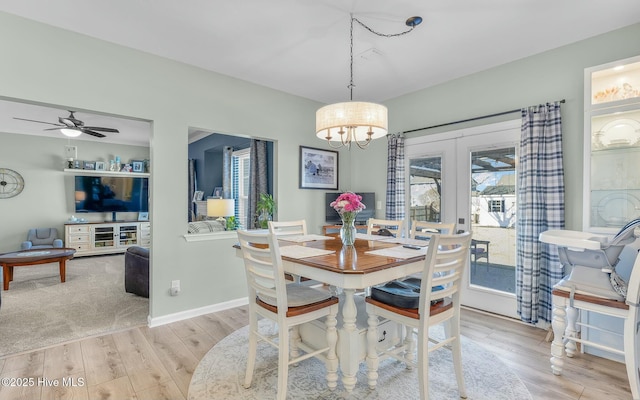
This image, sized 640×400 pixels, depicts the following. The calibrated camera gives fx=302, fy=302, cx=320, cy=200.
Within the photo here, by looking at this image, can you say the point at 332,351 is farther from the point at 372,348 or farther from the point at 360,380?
the point at 360,380

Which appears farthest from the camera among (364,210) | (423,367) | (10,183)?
(10,183)

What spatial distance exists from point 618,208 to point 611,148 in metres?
0.48

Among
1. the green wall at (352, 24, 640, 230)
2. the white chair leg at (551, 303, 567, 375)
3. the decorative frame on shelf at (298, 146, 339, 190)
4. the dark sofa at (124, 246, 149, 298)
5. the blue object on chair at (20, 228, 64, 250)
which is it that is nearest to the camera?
the white chair leg at (551, 303, 567, 375)

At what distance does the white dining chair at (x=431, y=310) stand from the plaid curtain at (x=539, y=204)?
1458 millimetres

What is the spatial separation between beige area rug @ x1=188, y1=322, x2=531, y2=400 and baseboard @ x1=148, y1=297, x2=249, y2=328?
0.87 meters

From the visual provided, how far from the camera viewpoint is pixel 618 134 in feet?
7.89

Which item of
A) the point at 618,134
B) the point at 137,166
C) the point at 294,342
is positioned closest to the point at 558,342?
the point at 618,134

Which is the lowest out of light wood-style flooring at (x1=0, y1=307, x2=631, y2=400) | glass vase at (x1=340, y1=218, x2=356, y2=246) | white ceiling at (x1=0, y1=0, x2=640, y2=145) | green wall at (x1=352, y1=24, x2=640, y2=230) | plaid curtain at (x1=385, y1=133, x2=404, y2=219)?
light wood-style flooring at (x1=0, y1=307, x2=631, y2=400)

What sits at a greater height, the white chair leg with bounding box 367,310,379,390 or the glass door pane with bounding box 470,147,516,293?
the glass door pane with bounding box 470,147,516,293

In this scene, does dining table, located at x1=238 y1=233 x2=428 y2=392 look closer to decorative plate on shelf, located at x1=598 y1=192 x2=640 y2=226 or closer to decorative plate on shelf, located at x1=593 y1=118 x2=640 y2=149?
decorative plate on shelf, located at x1=598 y1=192 x2=640 y2=226

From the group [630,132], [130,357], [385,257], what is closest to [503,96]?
[630,132]

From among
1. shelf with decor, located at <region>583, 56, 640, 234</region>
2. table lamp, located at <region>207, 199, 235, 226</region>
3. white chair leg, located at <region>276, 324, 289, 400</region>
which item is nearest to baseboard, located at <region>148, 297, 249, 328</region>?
table lamp, located at <region>207, 199, 235, 226</region>

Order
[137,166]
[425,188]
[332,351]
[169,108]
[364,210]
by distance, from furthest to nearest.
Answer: [137,166], [364,210], [425,188], [169,108], [332,351]

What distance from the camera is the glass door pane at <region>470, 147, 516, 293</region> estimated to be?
317 centimetres
